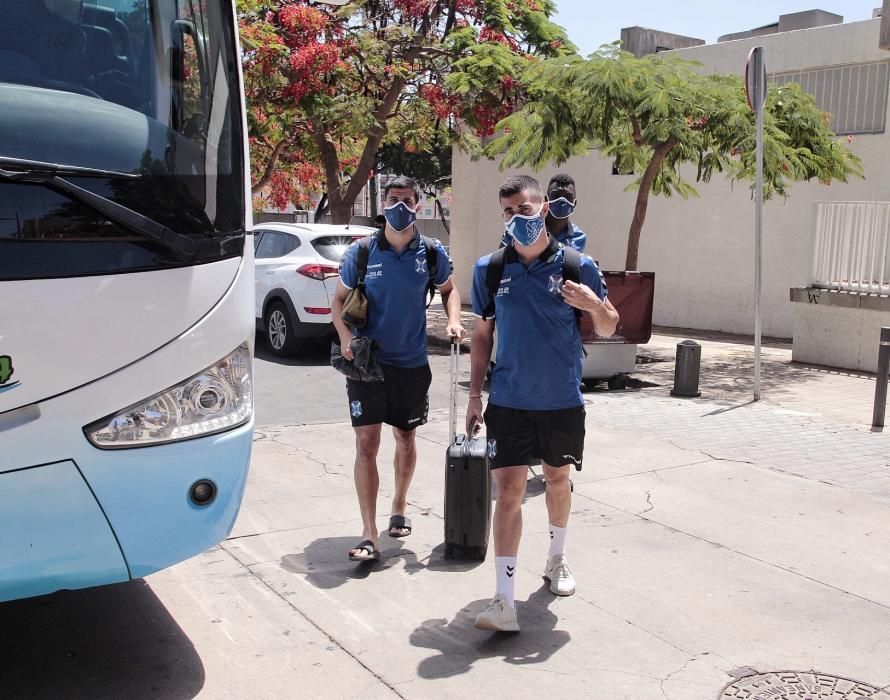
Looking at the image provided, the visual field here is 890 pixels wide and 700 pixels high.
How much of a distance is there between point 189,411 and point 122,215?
2.30 ft

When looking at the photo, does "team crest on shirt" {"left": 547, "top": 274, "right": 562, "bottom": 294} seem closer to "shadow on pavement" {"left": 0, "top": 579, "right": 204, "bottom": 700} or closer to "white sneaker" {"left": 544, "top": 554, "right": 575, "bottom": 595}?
"white sneaker" {"left": 544, "top": 554, "right": 575, "bottom": 595}

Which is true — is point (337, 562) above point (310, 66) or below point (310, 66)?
below

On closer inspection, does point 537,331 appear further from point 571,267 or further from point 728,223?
point 728,223

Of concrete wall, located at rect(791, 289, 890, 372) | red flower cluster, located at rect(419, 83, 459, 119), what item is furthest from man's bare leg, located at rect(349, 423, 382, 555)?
red flower cluster, located at rect(419, 83, 459, 119)

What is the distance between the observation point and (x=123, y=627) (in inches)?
169

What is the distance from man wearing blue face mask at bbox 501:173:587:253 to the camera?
21.3 ft

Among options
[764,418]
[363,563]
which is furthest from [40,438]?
[764,418]

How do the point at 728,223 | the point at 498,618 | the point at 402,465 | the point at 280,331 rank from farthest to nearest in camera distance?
the point at 728,223 → the point at 280,331 → the point at 402,465 → the point at 498,618

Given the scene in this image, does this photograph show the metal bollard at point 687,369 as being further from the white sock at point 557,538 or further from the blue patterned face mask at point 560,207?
the white sock at point 557,538

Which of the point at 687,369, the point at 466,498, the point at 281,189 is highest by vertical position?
the point at 281,189

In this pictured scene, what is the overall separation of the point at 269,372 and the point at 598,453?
5018mm

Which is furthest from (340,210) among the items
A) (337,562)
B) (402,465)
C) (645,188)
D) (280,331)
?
(337,562)

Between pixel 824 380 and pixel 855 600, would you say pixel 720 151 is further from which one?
pixel 855 600

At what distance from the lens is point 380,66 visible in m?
15.2
